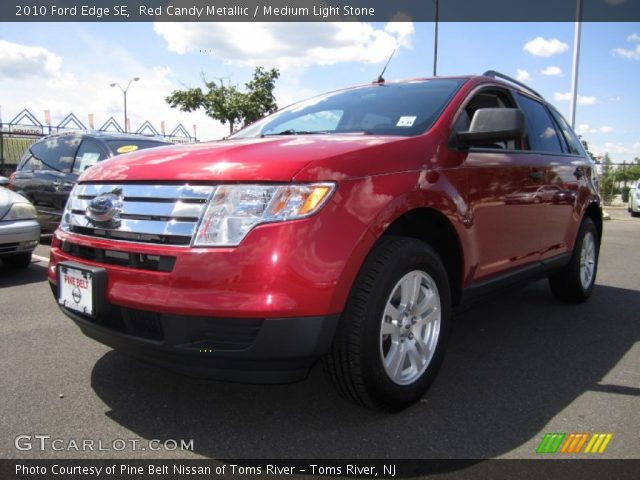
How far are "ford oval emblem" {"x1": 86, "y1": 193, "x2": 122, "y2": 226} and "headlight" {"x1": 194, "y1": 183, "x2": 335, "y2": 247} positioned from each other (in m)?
0.50

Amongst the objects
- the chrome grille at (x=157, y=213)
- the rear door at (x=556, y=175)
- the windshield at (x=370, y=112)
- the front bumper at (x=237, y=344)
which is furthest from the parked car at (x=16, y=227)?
the rear door at (x=556, y=175)

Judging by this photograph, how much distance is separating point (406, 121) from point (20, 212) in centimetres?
428

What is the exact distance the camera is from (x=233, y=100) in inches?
985

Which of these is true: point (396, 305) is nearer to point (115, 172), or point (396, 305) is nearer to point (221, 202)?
point (221, 202)

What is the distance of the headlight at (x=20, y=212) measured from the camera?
5273mm

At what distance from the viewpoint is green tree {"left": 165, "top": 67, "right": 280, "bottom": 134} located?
24.9 metres

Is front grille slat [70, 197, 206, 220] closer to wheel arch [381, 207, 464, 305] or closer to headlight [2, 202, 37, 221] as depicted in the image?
wheel arch [381, 207, 464, 305]

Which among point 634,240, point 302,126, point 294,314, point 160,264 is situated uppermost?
point 302,126

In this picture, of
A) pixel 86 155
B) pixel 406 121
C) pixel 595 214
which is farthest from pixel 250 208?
pixel 86 155

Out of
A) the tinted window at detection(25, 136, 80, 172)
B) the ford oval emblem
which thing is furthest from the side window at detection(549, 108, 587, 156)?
the tinted window at detection(25, 136, 80, 172)

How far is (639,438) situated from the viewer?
2289 millimetres

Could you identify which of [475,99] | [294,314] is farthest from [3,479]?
[475,99]

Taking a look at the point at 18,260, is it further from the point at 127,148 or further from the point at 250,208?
the point at 250,208

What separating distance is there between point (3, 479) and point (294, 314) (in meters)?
1.21
